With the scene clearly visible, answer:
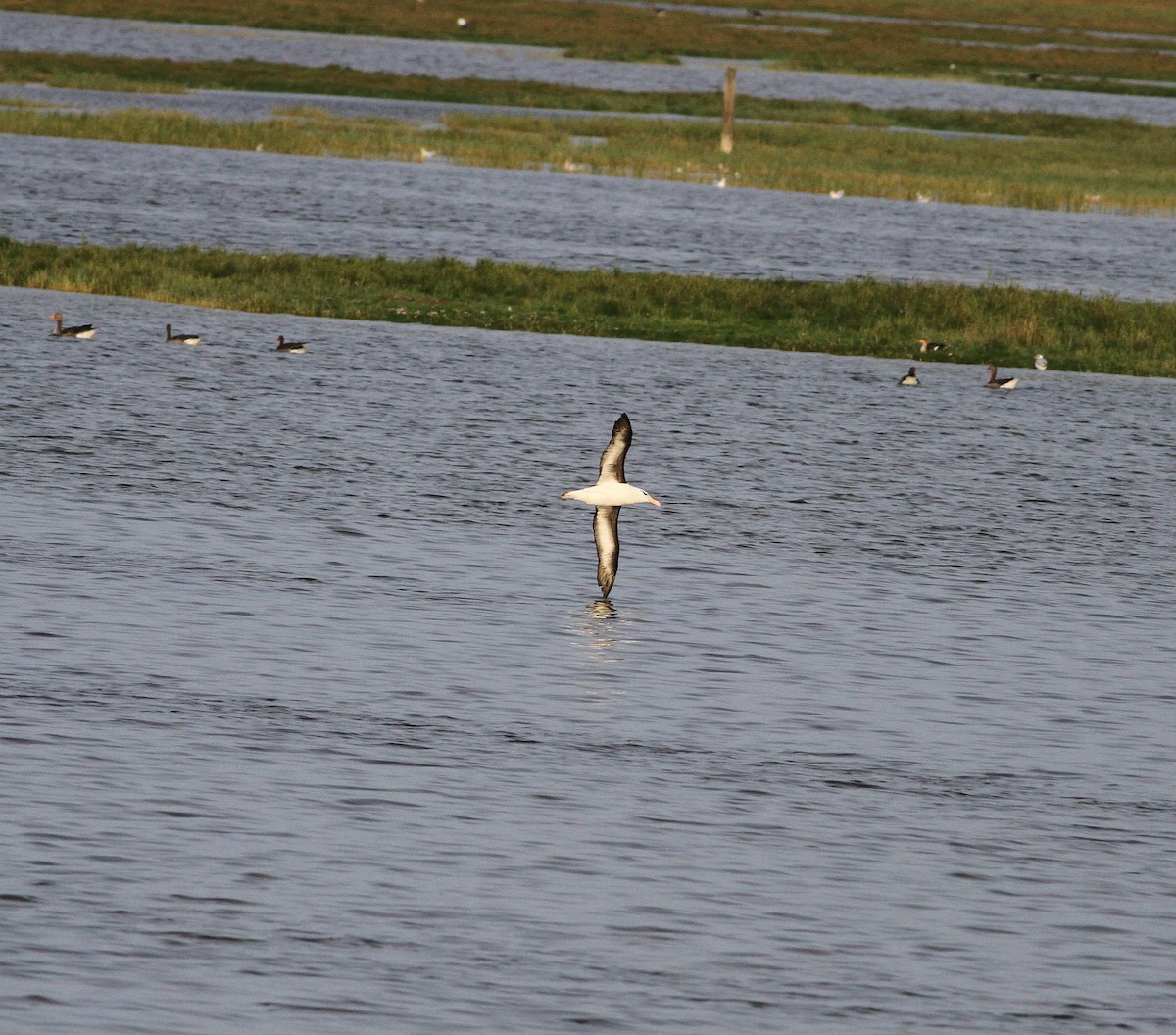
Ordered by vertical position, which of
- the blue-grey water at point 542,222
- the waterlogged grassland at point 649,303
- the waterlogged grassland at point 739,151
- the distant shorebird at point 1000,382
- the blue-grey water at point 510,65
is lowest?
the distant shorebird at point 1000,382

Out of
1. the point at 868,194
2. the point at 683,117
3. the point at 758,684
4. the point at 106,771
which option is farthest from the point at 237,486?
the point at 683,117

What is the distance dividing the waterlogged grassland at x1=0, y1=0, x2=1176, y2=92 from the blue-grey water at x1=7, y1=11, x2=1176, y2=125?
172 centimetres

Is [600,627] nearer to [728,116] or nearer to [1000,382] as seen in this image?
[1000,382]

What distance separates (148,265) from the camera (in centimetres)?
4553

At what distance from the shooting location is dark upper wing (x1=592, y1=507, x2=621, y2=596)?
23.3 metres

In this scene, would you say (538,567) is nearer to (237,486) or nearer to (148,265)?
(237,486)

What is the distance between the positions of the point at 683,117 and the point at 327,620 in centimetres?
7275

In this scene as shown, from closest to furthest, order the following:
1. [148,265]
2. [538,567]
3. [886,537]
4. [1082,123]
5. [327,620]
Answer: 1. [327,620]
2. [538,567]
3. [886,537]
4. [148,265]
5. [1082,123]

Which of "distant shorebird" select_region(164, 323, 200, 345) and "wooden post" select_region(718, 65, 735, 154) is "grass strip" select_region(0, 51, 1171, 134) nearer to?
"wooden post" select_region(718, 65, 735, 154)

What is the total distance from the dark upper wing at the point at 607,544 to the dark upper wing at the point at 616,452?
376 mm

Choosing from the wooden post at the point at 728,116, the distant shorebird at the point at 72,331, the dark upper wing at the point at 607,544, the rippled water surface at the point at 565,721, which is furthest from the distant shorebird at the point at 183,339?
the wooden post at the point at 728,116

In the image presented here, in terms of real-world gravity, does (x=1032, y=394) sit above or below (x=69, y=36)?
below

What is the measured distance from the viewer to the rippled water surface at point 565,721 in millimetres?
14211

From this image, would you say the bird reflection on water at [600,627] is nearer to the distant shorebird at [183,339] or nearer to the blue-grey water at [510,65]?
the distant shorebird at [183,339]
